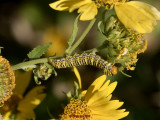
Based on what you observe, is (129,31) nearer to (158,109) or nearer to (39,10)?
(158,109)

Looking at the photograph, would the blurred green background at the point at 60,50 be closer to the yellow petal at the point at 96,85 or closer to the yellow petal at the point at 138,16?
the yellow petal at the point at 96,85

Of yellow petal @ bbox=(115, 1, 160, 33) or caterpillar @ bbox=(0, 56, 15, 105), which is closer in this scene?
Answer: yellow petal @ bbox=(115, 1, 160, 33)

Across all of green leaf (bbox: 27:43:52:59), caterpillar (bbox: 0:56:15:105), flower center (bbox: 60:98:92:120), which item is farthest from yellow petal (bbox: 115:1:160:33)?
caterpillar (bbox: 0:56:15:105)

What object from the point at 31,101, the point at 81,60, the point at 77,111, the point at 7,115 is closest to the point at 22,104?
the point at 31,101

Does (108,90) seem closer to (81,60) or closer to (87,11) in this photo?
(81,60)

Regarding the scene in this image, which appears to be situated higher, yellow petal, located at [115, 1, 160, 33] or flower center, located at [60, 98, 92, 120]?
yellow petal, located at [115, 1, 160, 33]

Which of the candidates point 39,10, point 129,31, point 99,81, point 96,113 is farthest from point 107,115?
point 39,10

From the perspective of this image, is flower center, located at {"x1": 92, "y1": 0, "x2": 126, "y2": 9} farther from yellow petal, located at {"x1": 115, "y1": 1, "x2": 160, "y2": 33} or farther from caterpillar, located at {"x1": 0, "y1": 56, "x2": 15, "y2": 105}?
caterpillar, located at {"x1": 0, "y1": 56, "x2": 15, "y2": 105}

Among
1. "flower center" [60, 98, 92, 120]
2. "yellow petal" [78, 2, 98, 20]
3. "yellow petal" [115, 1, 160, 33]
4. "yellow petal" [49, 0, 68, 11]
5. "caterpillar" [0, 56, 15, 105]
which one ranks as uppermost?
"yellow petal" [49, 0, 68, 11]
